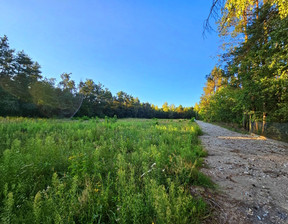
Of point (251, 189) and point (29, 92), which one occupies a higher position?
point (29, 92)

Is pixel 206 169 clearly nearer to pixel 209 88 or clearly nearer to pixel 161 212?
pixel 161 212

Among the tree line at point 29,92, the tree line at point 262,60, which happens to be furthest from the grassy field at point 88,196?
the tree line at point 29,92

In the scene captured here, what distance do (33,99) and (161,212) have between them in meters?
30.2

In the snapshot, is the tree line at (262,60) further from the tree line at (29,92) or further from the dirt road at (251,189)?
the tree line at (29,92)

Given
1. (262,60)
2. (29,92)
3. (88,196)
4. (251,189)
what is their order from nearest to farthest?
(88,196), (251,189), (262,60), (29,92)

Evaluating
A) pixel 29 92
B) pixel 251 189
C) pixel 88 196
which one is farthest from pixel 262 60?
pixel 29 92

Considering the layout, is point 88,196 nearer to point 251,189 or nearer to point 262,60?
point 251,189

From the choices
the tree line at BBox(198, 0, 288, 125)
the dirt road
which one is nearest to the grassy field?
the dirt road

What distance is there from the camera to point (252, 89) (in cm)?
708

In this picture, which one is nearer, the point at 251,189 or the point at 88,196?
the point at 88,196

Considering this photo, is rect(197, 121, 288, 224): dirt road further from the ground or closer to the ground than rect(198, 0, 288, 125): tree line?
closer to the ground

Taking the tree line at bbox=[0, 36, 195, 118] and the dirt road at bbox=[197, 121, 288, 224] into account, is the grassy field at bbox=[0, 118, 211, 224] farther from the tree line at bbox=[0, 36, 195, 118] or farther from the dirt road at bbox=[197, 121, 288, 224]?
the tree line at bbox=[0, 36, 195, 118]

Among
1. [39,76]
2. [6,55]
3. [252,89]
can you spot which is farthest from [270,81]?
[6,55]

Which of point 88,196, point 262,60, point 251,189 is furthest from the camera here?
point 262,60
